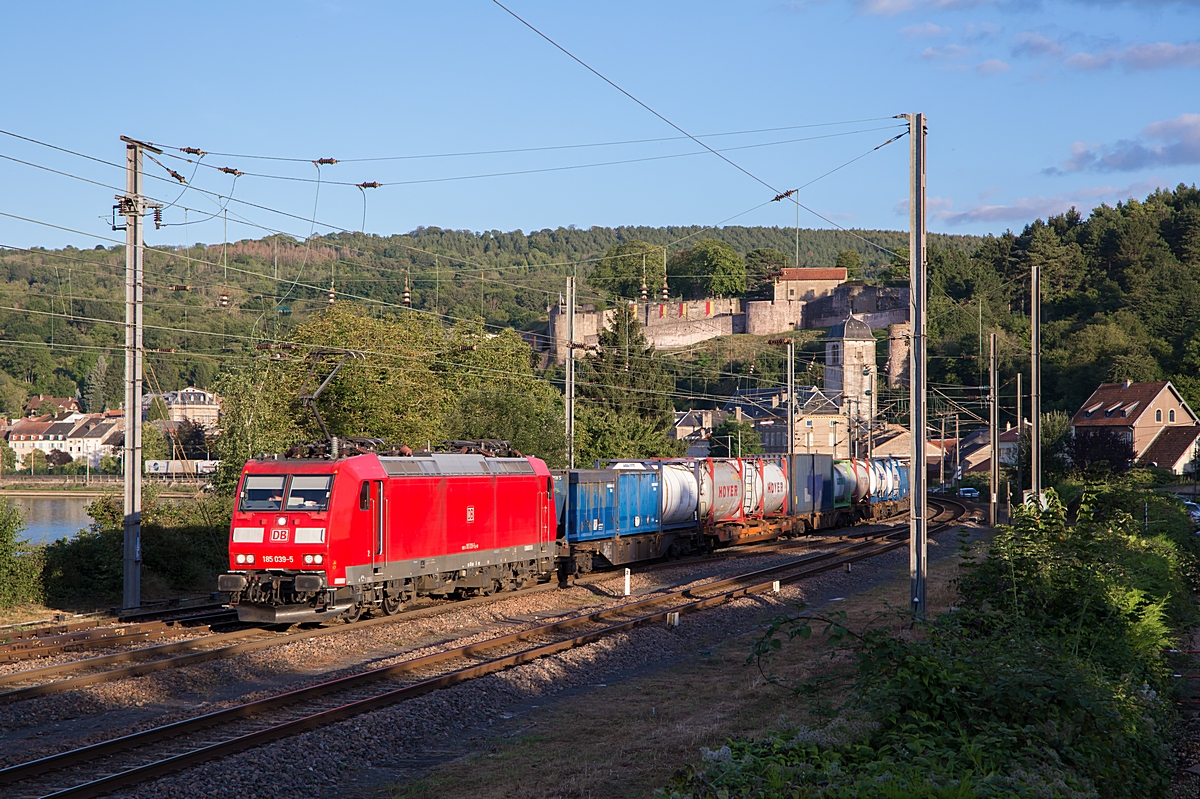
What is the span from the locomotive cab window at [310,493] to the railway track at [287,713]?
388 cm

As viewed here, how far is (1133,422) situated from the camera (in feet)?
267

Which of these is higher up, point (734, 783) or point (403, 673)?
point (734, 783)

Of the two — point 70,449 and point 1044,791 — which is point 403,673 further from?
point 70,449

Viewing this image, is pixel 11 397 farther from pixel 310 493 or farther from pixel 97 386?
pixel 310 493

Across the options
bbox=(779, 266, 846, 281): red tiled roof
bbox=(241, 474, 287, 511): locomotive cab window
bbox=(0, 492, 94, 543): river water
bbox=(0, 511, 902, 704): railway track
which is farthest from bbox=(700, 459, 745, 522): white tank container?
bbox=(779, 266, 846, 281): red tiled roof

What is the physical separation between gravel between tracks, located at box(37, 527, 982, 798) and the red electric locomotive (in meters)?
0.98

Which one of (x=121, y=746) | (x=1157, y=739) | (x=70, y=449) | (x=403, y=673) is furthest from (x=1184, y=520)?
(x=70, y=449)

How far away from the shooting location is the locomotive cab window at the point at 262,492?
18922 mm

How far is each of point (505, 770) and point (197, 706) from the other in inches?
196

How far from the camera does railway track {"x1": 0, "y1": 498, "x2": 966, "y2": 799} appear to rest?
32.7ft

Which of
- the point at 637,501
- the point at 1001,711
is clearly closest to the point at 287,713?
the point at 1001,711

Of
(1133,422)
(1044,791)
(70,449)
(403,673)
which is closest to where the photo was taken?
(1044,791)

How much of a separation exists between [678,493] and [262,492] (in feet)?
53.1

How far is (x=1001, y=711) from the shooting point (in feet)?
28.6
